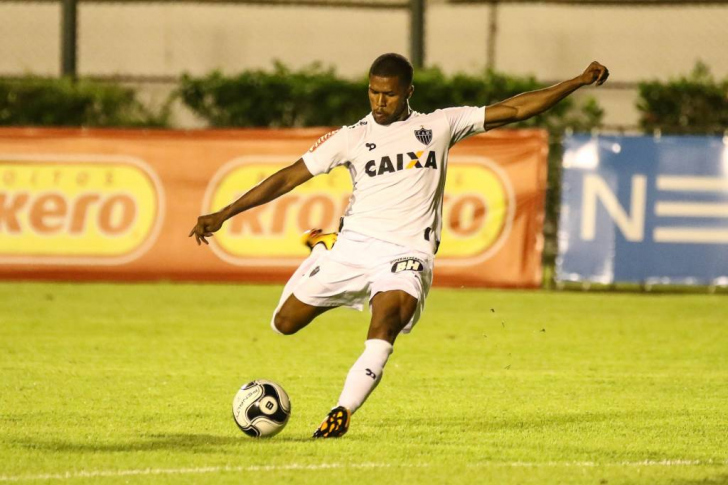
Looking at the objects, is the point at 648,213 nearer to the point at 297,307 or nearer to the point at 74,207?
the point at 74,207

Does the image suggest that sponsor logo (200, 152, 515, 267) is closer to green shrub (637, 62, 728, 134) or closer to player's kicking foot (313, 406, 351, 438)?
green shrub (637, 62, 728, 134)

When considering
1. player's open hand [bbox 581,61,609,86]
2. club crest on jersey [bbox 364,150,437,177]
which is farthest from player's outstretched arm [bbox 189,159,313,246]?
player's open hand [bbox 581,61,609,86]

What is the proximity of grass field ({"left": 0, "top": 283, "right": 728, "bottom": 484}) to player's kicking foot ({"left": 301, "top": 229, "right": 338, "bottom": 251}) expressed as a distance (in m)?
0.97

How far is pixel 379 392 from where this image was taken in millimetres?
8727

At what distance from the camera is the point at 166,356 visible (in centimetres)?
1042

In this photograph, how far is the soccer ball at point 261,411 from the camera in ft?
22.8

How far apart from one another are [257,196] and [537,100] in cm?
156

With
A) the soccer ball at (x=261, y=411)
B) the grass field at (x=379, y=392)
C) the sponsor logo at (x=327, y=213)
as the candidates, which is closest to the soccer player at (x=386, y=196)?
the soccer ball at (x=261, y=411)

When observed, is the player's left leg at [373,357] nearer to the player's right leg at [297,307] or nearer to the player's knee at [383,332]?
the player's knee at [383,332]

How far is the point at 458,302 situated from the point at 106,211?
4.30 meters

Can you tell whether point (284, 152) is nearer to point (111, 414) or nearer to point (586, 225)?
point (586, 225)

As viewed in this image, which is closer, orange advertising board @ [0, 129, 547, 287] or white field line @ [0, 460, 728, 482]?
white field line @ [0, 460, 728, 482]

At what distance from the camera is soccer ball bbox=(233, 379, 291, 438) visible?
696 centimetres

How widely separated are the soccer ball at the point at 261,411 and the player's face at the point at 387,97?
5.12 ft
